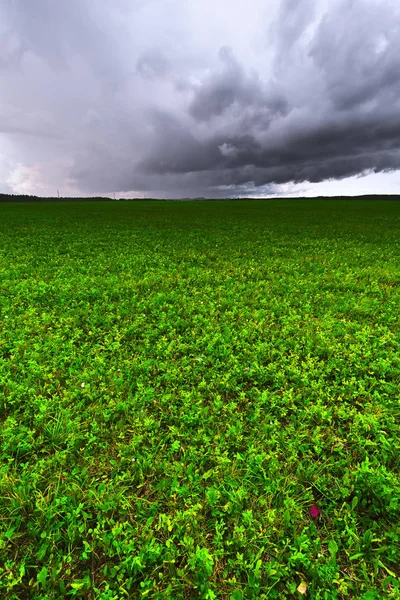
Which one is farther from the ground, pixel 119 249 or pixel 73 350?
pixel 119 249

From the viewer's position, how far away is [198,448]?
3396mm

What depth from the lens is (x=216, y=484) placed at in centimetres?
295

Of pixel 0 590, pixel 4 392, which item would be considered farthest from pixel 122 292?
pixel 0 590

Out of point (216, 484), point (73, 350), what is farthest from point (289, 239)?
point (216, 484)

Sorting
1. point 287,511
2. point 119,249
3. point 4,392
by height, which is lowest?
point 287,511

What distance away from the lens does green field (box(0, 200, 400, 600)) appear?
2330mm

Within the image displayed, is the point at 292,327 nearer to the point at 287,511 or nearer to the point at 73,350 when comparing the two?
the point at 287,511

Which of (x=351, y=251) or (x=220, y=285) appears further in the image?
(x=351, y=251)

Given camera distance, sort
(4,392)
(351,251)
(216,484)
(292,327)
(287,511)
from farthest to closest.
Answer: (351,251), (292,327), (4,392), (216,484), (287,511)

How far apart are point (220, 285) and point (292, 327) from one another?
3.34 meters

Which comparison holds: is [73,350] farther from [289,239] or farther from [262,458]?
[289,239]

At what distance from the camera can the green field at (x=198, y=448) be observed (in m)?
2.33

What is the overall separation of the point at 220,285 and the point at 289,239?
11.3 m

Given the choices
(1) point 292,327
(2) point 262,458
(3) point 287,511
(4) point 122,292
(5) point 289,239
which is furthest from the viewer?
(5) point 289,239
